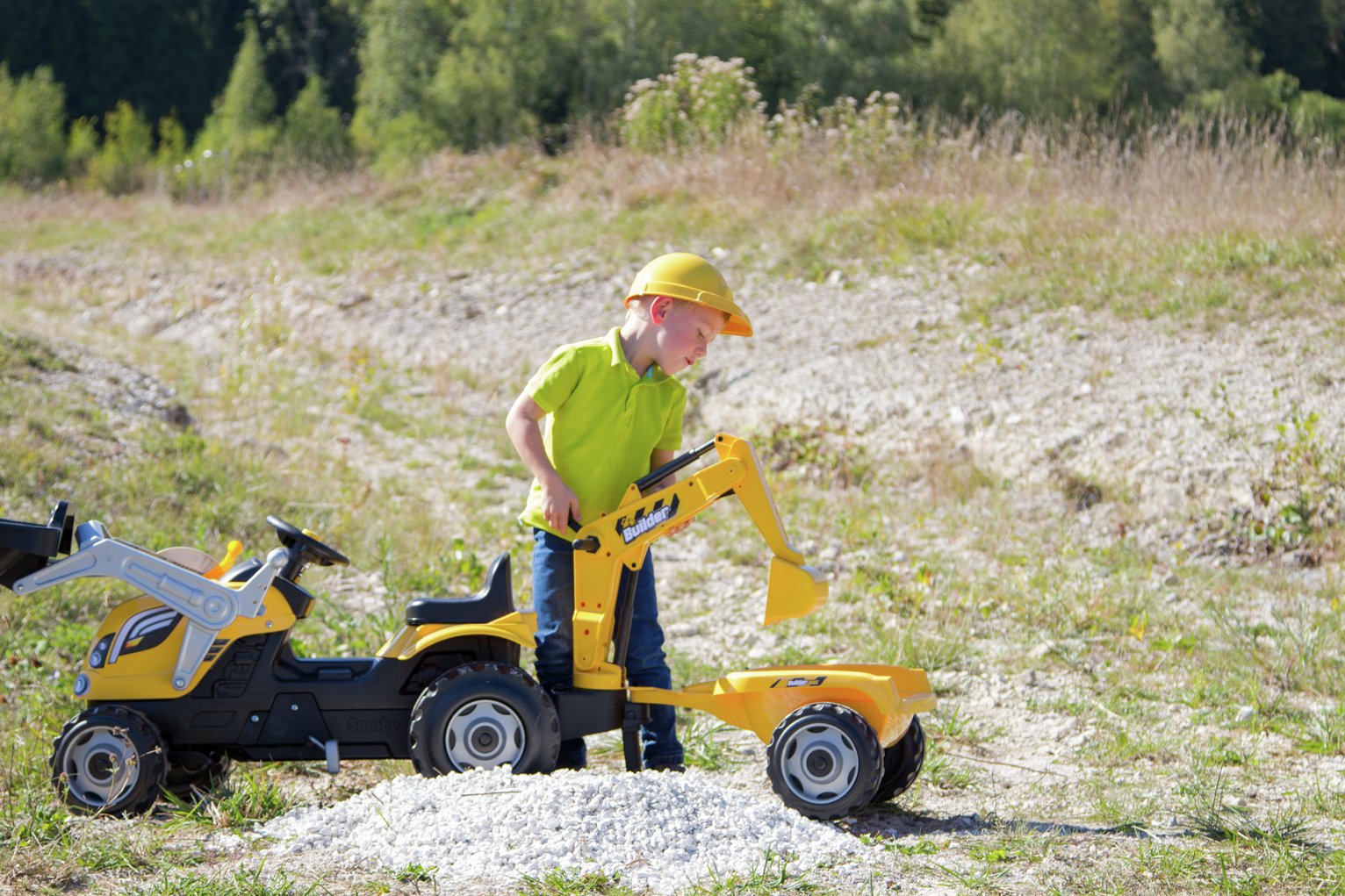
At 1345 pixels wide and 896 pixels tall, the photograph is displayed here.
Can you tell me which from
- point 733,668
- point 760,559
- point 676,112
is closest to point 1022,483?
point 760,559

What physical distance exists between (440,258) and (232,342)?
2.58 m

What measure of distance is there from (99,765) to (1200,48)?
3128cm

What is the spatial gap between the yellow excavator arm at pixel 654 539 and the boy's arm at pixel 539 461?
92 mm

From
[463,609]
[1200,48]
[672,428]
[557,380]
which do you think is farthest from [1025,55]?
[463,609]

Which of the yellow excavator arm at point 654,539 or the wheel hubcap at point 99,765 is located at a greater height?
the yellow excavator arm at point 654,539

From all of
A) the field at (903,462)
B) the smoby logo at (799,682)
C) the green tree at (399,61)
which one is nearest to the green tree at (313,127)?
the green tree at (399,61)

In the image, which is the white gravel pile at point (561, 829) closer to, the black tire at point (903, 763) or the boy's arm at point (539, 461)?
the black tire at point (903, 763)

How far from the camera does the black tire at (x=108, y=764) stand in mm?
3461

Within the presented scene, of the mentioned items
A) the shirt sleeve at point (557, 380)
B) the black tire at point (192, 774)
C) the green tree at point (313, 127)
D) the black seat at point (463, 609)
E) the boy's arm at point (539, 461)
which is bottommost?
the black tire at point (192, 774)

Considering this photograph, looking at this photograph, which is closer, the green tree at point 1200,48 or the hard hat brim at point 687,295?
the hard hat brim at point 687,295

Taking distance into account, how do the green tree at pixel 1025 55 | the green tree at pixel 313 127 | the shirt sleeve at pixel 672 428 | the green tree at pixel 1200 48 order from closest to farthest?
the shirt sleeve at pixel 672 428 < the green tree at pixel 313 127 < the green tree at pixel 1025 55 < the green tree at pixel 1200 48

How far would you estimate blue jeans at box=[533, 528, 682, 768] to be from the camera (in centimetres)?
383

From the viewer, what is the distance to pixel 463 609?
12.2 ft

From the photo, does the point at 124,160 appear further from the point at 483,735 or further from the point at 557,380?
the point at 483,735
